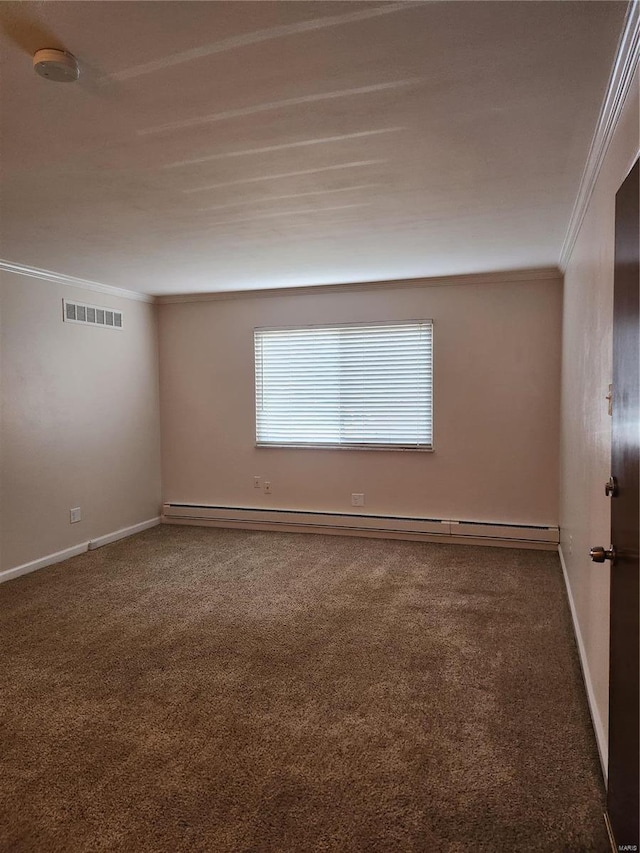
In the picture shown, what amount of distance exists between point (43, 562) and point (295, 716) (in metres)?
3.03

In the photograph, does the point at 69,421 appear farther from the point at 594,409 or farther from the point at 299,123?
the point at 594,409

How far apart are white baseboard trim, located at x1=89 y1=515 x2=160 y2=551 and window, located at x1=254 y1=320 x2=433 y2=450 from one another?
1449 mm

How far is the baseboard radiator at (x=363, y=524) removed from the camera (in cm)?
493

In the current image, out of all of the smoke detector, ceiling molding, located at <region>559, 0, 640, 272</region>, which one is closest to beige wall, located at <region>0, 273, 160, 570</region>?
the smoke detector

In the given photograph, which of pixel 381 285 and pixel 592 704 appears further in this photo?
pixel 381 285

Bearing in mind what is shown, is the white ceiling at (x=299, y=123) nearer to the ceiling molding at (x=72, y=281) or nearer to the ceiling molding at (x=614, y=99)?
the ceiling molding at (x=614, y=99)

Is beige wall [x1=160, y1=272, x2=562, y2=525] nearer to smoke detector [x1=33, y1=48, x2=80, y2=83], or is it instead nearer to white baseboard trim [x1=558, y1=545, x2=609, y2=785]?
white baseboard trim [x1=558, y1=545, x2=609, y2=785]

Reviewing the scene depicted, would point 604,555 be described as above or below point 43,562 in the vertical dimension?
above

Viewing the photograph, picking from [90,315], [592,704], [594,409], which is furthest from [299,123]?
[90,315]

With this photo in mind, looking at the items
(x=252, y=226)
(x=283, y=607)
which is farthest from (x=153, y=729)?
(x=252, y=226)

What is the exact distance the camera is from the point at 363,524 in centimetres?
538

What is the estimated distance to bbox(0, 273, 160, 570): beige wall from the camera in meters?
4.27

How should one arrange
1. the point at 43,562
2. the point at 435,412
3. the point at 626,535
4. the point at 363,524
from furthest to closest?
the point at 363,524 < the point at 435,412 < the point at 43,562 < the point at 626,535

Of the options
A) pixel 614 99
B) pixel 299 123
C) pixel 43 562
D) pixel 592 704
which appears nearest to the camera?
pixel 614 99
